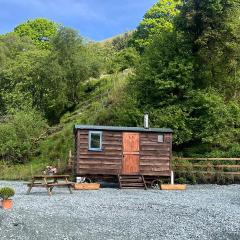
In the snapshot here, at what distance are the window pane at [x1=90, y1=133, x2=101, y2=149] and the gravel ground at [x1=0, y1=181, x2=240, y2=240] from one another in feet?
19.5

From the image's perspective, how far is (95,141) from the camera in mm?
23859

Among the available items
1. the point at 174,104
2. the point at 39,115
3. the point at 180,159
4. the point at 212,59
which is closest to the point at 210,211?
the point at 180,159

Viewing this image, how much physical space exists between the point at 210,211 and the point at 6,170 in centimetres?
2113

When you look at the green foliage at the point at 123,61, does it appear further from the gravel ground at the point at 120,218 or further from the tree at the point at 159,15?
the gravel ground at the point at 120,218

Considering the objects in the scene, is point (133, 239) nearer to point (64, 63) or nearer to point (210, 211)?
point (210, 211)

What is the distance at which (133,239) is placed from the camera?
10945 millimetres

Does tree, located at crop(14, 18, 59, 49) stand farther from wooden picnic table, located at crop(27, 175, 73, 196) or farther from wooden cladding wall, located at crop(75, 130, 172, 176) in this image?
wooden picnic table, located at crop(27, 175, 73, 196)

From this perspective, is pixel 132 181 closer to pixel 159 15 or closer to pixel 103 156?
pixel 103 156

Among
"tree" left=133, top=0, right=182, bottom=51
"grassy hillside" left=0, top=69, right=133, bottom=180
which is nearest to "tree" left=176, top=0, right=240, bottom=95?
"grassy hillside" left=0, top=69, right=133, bottom=180

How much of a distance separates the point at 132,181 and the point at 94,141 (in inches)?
109

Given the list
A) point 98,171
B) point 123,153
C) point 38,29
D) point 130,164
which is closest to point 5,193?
point 98,171

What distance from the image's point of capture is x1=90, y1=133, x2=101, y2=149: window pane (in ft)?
78.1

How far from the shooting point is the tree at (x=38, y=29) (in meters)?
75.4

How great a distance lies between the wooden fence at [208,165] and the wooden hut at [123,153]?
150 centimetres
